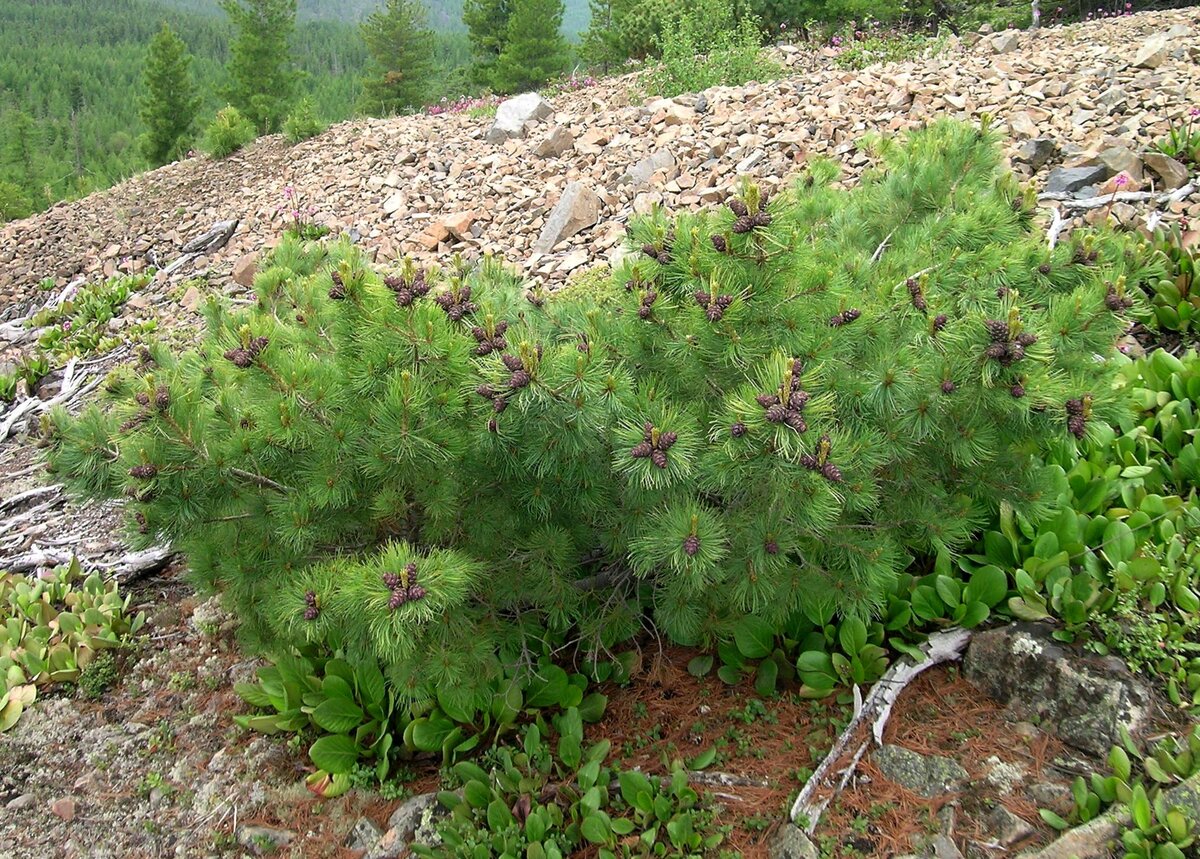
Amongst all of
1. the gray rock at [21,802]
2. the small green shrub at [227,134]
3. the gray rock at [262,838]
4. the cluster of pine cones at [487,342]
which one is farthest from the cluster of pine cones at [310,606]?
the small green shrub at [227,134]

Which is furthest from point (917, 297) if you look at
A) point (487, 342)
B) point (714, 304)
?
point (487, 342)

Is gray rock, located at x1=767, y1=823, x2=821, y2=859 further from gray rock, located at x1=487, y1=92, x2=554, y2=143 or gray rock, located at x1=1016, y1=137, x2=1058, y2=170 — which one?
gray rock, located at x1=487, y1=92, x2=554, y2=143

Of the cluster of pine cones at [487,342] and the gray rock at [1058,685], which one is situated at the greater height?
the cluster of pine cones at [487,342]

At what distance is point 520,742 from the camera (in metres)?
3.14

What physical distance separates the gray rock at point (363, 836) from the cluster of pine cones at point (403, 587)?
157 centimetres

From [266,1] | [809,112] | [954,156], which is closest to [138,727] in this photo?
[954,156]

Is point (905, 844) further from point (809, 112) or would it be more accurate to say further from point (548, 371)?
point (809, 112)

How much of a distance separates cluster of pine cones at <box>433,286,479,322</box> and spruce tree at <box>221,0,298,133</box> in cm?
1489

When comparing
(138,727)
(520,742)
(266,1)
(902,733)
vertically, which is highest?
(266,1)

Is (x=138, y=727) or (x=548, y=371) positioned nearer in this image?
(x=548, y=371)

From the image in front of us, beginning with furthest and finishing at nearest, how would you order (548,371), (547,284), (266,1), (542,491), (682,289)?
(266,1), (547,284), (542,491), (682,289), (548,371)

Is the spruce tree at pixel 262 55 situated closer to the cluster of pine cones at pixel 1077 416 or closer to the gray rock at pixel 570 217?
the gray rock at pixel 570 217

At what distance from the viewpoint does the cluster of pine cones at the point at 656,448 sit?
1.89m

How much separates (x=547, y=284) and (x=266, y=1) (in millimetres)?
14130
